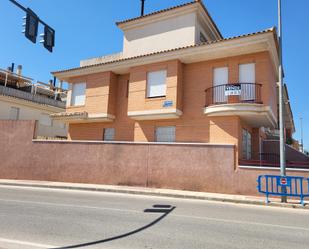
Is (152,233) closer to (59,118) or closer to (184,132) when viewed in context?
(184,132)

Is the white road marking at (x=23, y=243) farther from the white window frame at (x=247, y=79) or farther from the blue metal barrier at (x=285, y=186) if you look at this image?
the white window frame at (x=247, y=79)

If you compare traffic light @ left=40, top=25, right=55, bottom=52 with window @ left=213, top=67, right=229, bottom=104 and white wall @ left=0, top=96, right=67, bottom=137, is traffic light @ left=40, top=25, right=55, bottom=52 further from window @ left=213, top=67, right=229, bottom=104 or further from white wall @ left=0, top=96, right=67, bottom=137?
white wall @ left=0, top=96, right=67, bottom=137

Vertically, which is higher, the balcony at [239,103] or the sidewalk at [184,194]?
the balcony at [239,103]

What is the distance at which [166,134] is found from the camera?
55.0ft

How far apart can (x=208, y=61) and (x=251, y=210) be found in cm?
953

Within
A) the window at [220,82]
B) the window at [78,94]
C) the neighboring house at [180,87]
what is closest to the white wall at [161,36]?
the neighboring house at [180,87]

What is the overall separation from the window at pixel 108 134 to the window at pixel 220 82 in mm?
7817

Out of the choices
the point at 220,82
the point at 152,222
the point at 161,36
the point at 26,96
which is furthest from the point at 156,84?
the point at 26,96

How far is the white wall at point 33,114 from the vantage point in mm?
27938

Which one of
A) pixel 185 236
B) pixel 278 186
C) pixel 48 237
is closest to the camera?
pixel 48 237

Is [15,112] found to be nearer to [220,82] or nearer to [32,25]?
[32,25]

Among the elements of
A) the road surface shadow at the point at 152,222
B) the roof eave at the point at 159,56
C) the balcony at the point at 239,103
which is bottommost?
the road surface shadow at the point at 152,222

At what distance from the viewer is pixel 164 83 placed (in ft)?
54.2

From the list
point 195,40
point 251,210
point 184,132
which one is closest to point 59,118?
point 184,132
